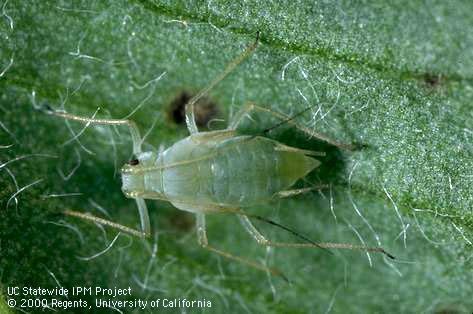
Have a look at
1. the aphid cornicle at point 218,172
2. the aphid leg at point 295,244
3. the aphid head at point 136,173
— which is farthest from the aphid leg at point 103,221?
the aphid leg at point 295,244

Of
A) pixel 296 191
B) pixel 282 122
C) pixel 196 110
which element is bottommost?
pixel 296 191

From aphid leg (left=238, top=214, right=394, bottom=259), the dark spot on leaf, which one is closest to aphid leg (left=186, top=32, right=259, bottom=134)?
the dark spot on leaf

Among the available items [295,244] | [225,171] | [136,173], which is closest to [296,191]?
[295,244]

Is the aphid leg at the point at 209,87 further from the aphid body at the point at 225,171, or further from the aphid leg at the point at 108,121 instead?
the aphid leg at the point at 108,121

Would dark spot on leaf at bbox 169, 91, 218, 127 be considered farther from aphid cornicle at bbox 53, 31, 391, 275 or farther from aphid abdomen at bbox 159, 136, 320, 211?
aphid abdomen at bbox 159, 136, 320, 211

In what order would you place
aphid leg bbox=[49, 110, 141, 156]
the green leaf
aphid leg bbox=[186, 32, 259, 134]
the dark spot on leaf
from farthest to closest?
the dark spot on leaf < aphid leg bbox=[49, 110, 141, 156] < aphid leg bbox=[186, 32, 259, 134] < the green leaf

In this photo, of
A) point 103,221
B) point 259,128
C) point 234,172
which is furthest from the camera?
point 259,128

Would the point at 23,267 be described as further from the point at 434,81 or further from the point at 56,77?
the point at 434,81

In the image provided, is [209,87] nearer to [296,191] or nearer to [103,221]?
[296,191]
